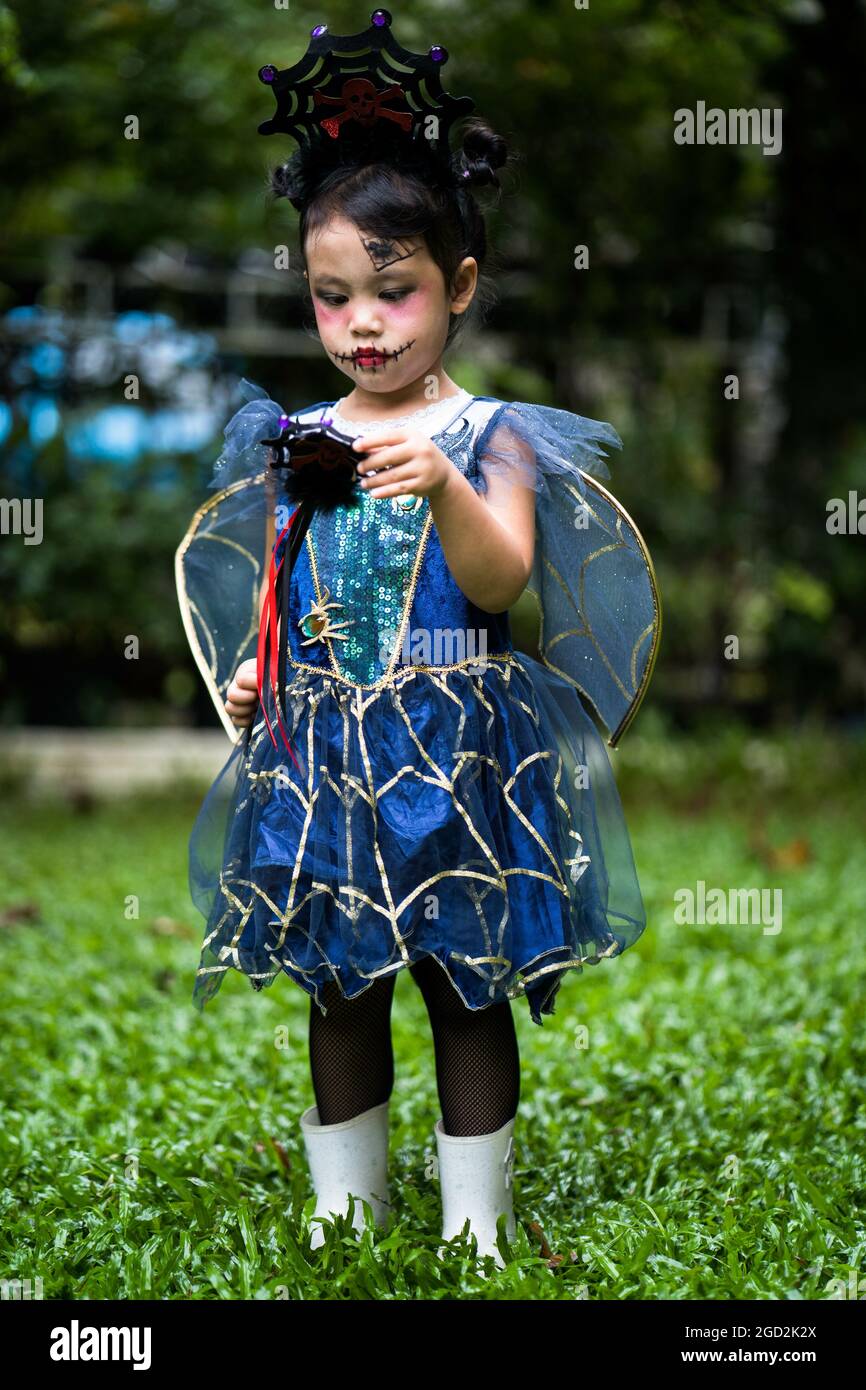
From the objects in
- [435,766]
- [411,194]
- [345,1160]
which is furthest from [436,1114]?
[411,194]

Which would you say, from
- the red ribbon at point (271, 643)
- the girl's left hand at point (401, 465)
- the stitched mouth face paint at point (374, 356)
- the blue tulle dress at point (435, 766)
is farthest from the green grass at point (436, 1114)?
the stitched mouth face paint at point (374, 356)

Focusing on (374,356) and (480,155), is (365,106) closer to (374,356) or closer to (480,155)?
(480,155)

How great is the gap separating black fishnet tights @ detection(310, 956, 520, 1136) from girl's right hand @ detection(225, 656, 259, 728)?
1.41 ft

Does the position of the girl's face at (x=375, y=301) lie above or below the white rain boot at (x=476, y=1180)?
above

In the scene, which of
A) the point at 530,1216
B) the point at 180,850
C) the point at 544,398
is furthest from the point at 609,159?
the point at 530,1216

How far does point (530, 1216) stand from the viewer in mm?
2471

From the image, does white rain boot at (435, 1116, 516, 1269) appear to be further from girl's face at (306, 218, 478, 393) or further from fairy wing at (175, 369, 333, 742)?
girl's face at (306, 218, 478, 393)

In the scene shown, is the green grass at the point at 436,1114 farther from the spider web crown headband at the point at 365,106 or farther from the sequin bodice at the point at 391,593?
the spider web crown headband at the point at 365,106

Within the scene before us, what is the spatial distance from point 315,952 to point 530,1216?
0.65m

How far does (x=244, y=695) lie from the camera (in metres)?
2.31

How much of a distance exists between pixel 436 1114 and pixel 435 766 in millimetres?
1127

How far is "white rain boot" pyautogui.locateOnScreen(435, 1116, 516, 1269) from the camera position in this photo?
7.35ft

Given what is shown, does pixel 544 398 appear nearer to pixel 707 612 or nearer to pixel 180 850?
pixel 707 612

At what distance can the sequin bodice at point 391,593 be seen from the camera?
2.21 meters
